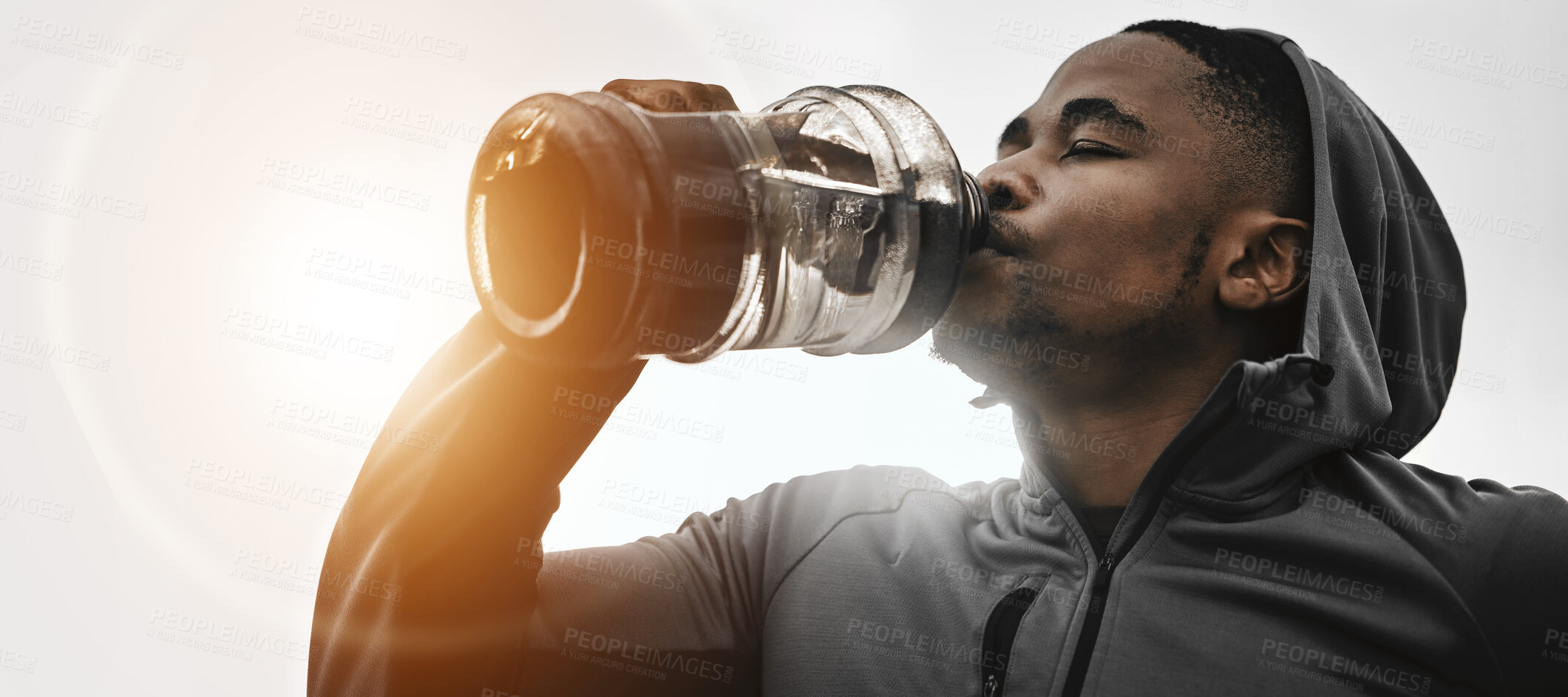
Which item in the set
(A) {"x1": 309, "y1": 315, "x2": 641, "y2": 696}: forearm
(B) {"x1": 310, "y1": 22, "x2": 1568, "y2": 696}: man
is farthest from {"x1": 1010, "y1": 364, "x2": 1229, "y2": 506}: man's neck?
(A) {"x1": 309, "y1": 315, "x2": 641, "y2": 696}: forearm

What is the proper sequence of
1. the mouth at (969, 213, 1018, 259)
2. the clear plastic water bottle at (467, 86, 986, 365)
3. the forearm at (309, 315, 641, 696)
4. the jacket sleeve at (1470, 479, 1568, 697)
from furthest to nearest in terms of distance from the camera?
the mouth at (969, 213, 1018, 259)
the jacket sleeve at (1470, 479, 1568, 697)
the forearm at (309, 315, 641, 696)
the clear plastic water bottle at (467, 86, 986, 365)

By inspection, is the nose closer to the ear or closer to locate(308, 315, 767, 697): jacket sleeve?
the ear

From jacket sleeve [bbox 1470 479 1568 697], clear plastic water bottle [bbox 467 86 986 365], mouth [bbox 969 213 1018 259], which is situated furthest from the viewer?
mouth [bbox 969 213 1018 259]

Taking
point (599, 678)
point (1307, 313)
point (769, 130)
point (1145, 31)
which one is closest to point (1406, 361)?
point (1307, 313)

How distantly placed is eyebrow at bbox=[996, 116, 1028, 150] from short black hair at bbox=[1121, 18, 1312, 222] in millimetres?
188

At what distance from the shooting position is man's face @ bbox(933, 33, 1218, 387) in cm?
100

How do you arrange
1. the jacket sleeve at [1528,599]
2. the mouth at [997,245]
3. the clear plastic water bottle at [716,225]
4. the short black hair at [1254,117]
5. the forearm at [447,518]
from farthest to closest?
1. the short black hair at [1254,117]
2. the mouth at [997,245]
3. the jacket sleeve at [1528,599]
4. the forearm at [447,518]
5. the clear plastic water bottle at [716,225]

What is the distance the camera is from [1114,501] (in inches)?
42.4

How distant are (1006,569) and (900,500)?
18cm

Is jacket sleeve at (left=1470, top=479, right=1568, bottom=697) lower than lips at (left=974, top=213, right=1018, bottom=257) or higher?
lower

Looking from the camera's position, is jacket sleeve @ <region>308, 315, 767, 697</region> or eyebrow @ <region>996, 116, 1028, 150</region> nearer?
jacket sleeve @ <region>308, 315, 767, 697</region>

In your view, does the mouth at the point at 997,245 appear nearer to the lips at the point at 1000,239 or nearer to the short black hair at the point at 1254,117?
the lips at the point at 1000,239

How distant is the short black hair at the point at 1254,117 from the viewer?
1.10 metres

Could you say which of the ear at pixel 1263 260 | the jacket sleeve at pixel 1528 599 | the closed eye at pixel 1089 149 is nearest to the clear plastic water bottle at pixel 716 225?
the closed eye at pixel 1089 149
